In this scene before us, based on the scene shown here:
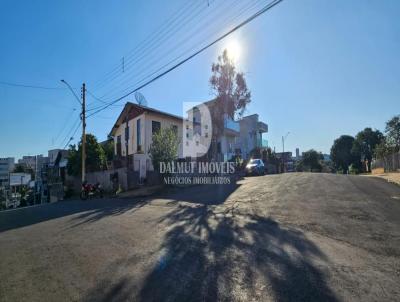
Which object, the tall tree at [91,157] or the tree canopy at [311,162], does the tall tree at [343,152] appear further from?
the tall tree at [91,157]

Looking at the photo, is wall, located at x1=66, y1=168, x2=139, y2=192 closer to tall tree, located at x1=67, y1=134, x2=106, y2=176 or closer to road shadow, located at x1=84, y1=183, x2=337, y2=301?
tall tree, located at x1=67, y1=134, x2=106, y2=176

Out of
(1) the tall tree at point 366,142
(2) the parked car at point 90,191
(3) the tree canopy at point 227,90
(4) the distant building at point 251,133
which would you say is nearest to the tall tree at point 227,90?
(3) the tree canopy at point 227,90

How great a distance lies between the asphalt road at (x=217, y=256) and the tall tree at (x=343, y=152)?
66.7m

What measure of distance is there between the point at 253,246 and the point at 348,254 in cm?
183

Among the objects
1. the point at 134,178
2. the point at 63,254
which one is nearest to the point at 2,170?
the point at 134,178

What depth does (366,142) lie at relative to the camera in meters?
66.2

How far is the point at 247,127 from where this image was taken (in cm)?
5666

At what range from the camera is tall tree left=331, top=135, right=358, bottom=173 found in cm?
7012

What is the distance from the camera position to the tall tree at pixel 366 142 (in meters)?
65.2

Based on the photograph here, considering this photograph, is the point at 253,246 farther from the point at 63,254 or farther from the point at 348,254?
the point at 63,254

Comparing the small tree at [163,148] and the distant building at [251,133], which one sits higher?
the distant building at [251,133]

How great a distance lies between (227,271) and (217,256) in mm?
799

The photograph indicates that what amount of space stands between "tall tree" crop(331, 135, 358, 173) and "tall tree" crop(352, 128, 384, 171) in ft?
8.32

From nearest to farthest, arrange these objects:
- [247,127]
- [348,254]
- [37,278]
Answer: [37,278] → [348,254] → [247,127]
